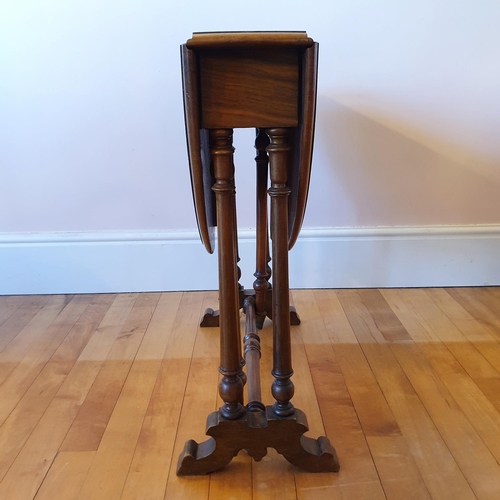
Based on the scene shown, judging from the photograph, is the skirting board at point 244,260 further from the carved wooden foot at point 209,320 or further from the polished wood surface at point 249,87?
the polished wood surface at point 249,87

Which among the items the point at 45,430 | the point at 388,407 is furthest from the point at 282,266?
the point at 45,430

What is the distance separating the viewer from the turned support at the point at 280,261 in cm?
105

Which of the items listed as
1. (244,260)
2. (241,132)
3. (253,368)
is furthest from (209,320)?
(241,132)

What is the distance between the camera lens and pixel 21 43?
1.87 meters

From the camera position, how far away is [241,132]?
1960 mm

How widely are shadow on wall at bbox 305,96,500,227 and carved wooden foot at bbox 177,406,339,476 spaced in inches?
42.8

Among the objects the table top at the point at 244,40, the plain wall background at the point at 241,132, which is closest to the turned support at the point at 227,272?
the table top at the point at 244,40

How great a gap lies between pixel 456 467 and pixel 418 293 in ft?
3.38

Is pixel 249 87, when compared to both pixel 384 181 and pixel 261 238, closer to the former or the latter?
pixel 261 238

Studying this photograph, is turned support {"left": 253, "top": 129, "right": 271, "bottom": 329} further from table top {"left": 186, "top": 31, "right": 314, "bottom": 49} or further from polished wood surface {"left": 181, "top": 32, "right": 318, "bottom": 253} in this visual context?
table top {"left": 186, "top": 31, "right": 314, "bottom": 49}

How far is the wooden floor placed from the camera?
45.3 inches

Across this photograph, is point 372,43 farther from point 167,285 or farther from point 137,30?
Answer: point 167,285

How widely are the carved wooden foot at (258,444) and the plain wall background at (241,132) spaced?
1070mm

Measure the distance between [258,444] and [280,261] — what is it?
0.43 metres
